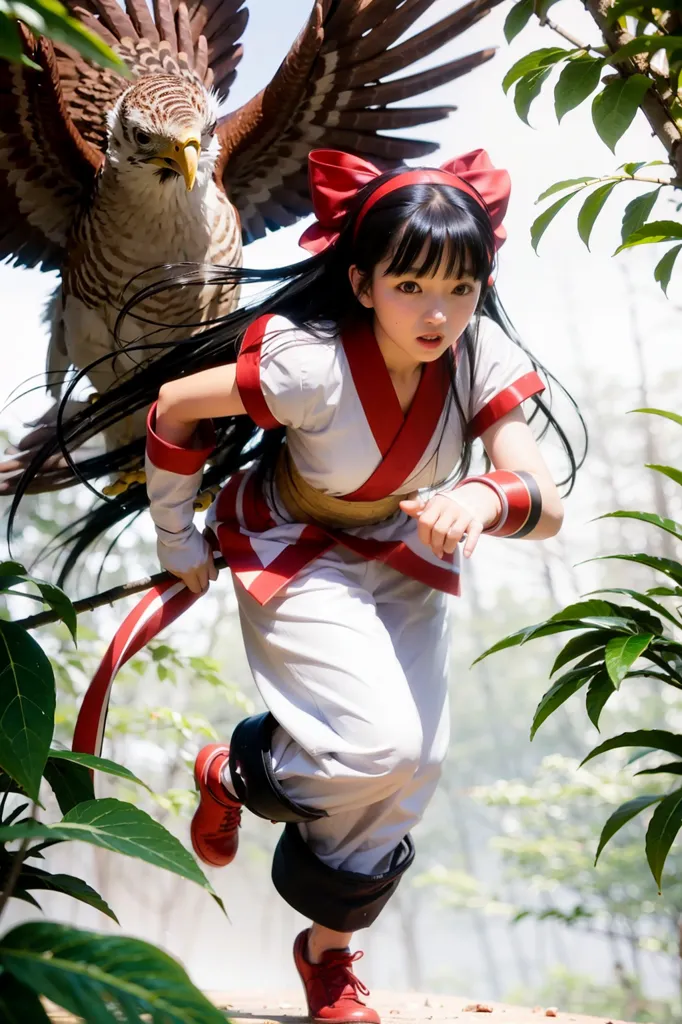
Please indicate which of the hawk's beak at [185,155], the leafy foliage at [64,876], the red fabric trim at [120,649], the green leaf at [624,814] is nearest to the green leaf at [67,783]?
the leafy foliage at [64,876]

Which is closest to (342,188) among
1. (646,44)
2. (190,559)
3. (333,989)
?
(646,44)

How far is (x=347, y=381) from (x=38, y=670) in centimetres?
42

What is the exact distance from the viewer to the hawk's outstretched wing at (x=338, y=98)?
4.31 ft

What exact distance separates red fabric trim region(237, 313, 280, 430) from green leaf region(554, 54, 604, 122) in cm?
40

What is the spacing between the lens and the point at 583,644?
1.12m

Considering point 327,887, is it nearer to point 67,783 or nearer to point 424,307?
point 67,783

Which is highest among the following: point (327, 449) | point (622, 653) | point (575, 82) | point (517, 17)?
point (517, 17)

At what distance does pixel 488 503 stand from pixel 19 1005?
57cm

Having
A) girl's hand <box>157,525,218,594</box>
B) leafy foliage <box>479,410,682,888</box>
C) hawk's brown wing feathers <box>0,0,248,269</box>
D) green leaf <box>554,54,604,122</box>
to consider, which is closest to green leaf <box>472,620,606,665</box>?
leafy foliage <box>479,410,682,888</box>

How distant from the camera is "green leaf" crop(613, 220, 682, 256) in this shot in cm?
108

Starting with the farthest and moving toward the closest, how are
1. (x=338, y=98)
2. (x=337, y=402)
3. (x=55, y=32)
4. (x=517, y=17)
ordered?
(x=338, y=98) < (x=517, y=17) < (x=337, y=402) < (x=55, y=32)

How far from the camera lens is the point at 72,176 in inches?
53.9

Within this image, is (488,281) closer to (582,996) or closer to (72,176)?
(72,176)

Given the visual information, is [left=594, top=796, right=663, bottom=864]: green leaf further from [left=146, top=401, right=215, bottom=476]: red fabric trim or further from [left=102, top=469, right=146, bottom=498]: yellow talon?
[left=102, top=469, right=146, bottom=498]: yellow talon
